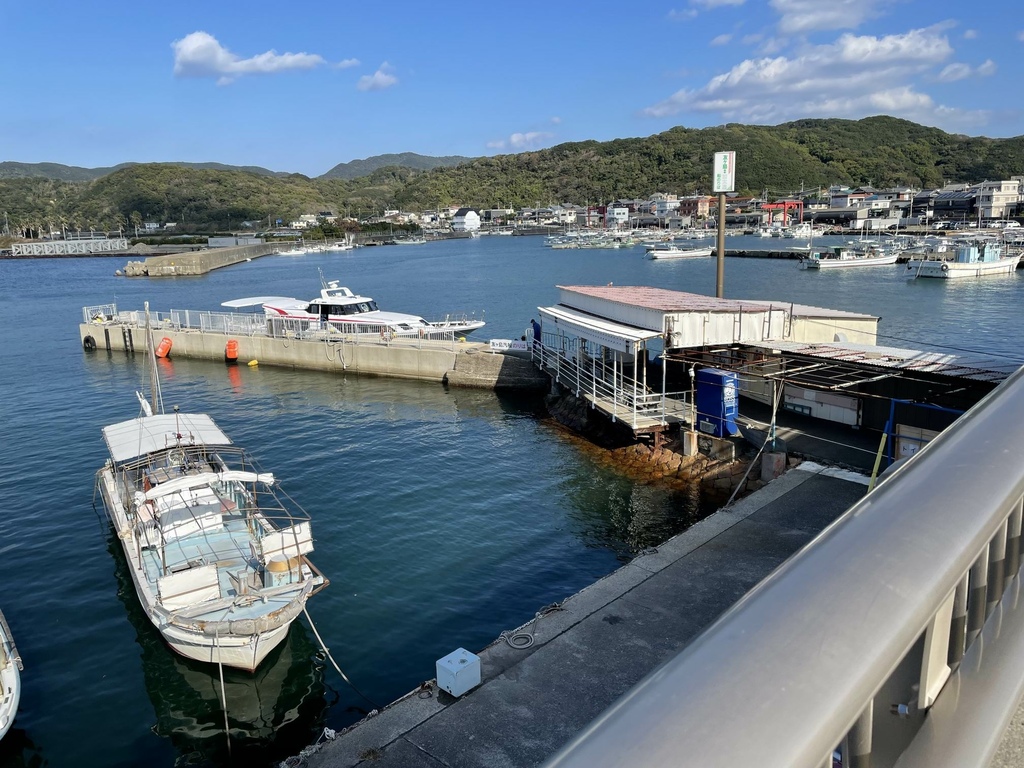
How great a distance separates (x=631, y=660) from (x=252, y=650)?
250 inches

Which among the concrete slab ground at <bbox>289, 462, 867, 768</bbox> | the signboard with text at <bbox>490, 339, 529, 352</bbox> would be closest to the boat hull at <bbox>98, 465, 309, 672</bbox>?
the concrete slab ground at <bbox>289, 462, 867, 768</bbox>

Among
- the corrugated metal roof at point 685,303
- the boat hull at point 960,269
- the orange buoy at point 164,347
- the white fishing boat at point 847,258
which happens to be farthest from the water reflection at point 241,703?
the white fishing boat at point 847,258

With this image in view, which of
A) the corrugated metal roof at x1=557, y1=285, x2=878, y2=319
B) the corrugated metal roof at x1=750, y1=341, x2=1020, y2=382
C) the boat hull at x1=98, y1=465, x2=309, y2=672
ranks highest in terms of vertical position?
the corrugated metal roof at x1=557, y1=285, x2=878, y2=319

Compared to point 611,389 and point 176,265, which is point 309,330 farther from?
point 176,265

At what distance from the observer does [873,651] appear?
4.41 feet

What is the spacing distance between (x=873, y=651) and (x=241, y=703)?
13.0 meters

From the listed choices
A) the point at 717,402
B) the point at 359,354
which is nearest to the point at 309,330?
the point at 359,354

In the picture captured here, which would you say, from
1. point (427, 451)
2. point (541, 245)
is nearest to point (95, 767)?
point (427, 451)

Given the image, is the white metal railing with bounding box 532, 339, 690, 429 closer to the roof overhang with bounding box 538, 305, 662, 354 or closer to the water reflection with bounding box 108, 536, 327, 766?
the roof overhang with bounding box 538, 305, 662, 354

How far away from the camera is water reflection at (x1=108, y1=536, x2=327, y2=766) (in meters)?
11.4

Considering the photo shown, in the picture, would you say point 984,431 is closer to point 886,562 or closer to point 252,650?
point 886,562

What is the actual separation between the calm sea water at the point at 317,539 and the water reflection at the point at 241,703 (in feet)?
0.11

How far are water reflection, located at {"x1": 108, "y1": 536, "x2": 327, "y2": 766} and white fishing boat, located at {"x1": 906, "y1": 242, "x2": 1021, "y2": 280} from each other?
263 feet

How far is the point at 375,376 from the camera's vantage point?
3738 centimetres
